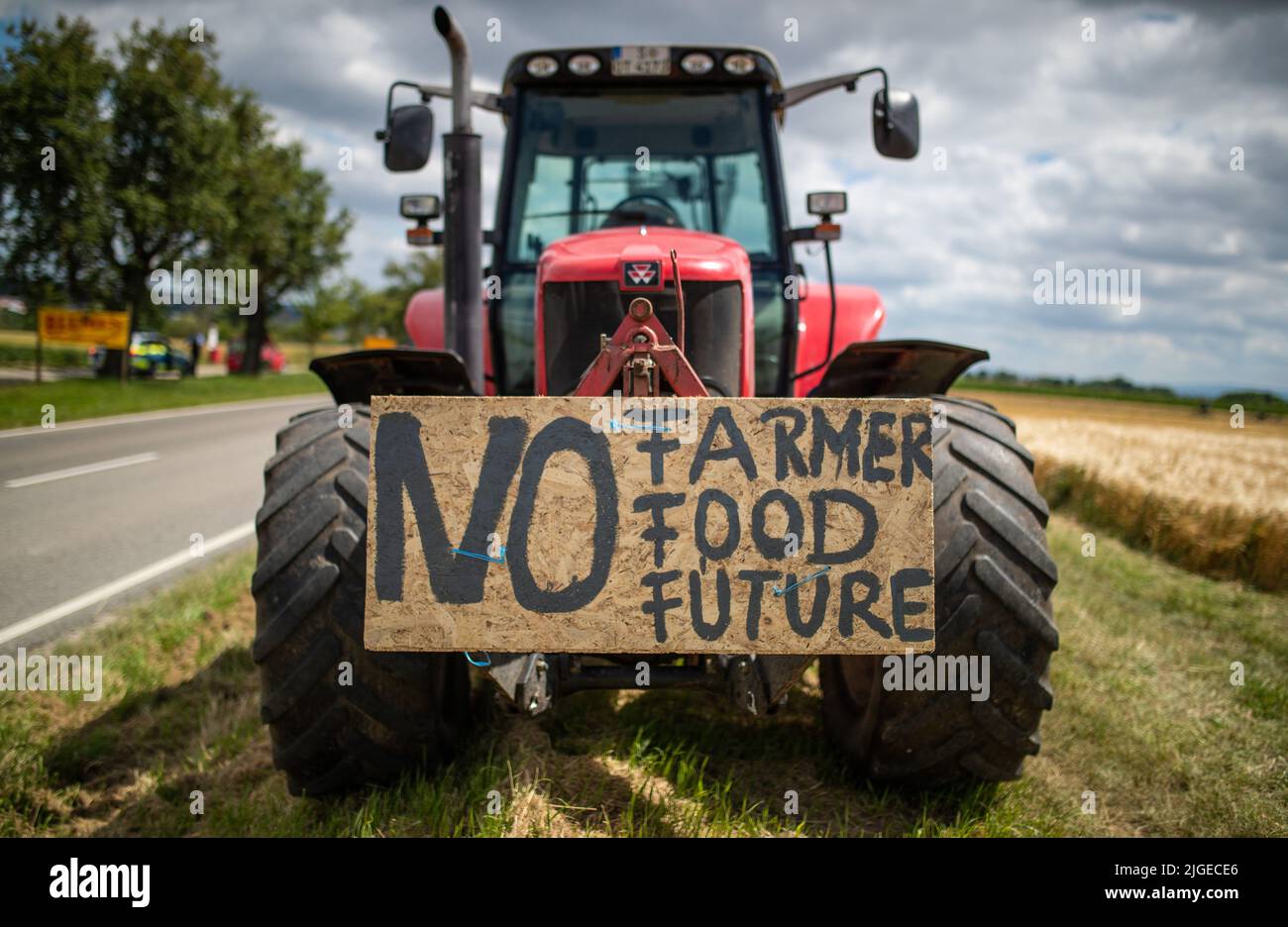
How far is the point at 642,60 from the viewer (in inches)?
145

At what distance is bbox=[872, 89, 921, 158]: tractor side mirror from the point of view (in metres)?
3.46

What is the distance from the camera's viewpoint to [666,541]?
188cm

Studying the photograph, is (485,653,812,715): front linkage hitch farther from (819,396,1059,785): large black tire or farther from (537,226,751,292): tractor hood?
(537,226,751,292): tractor hood

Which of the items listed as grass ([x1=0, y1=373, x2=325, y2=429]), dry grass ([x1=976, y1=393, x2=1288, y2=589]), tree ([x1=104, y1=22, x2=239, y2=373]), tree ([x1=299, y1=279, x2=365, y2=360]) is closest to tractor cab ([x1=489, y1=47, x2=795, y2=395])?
dry grass ([x1=976, y1=393, x2=1288, y2=589])

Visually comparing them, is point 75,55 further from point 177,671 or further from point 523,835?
point 523,835

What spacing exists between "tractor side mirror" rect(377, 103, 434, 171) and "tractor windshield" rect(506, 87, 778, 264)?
64 cm

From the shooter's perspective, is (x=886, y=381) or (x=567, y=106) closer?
(x=886, y=381)

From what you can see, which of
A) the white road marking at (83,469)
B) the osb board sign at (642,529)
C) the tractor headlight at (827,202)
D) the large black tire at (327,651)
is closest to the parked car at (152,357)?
the white road marking at (83,469)

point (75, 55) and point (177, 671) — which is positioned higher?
point (75, 55)

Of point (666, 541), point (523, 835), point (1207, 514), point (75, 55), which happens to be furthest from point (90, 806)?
point (75, 55)

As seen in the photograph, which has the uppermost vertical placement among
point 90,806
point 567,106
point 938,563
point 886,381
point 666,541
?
point 567,106

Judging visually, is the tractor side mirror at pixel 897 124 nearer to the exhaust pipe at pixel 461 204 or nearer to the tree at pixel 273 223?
the exhaust pipe at pixel 461 204
